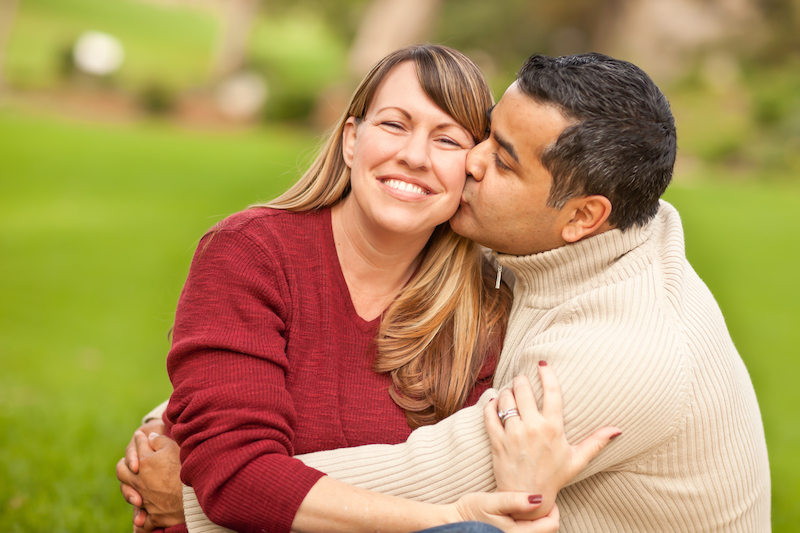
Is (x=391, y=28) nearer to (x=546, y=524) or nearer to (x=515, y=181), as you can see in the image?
(x=515, y=181)

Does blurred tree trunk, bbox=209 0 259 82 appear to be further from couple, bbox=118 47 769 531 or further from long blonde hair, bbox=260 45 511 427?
couple, bbox=118 47 769 531

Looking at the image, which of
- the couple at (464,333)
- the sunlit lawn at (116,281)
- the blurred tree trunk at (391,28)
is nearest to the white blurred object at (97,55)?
the sunlit lawn at (116,281)

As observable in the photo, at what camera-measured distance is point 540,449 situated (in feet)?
7.22

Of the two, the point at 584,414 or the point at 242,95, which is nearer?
the point at 584,414

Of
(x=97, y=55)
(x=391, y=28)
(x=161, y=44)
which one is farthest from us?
(x=161, y=44)

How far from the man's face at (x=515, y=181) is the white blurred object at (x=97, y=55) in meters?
23.9

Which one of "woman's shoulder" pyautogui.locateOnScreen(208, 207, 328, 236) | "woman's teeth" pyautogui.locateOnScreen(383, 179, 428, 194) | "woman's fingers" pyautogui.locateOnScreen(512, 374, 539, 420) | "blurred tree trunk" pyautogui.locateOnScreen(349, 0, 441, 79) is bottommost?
"woman's fingers" pyautogui.locateOnScreen(512, 374, 539, 420)

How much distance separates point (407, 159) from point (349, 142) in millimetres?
341

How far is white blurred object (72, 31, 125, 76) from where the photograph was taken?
24.3 metres

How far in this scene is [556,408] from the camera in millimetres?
2221

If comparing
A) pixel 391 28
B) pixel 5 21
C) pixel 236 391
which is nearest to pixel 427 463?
pixel 236 391

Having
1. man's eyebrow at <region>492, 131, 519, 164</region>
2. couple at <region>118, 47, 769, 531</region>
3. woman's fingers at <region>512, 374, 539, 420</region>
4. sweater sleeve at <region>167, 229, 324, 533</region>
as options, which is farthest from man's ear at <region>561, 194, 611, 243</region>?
sweater sleeve at <region>167, 229, 324, 533</region>

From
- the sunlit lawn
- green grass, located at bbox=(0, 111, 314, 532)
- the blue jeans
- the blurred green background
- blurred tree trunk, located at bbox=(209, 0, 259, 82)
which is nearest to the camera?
the blue jeans

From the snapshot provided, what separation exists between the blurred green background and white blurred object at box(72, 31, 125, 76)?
42 centimetres
